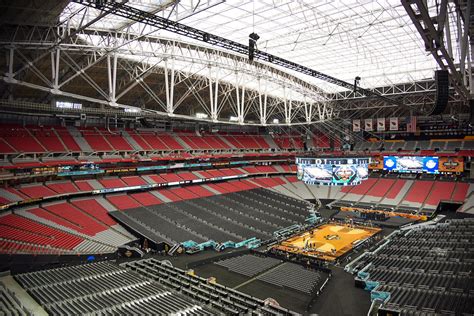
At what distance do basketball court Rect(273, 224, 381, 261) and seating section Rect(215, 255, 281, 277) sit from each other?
312 centimetres

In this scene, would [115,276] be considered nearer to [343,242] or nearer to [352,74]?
[343,242]

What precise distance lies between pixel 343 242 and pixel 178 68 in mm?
25530

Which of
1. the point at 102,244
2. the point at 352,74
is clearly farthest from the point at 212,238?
the point at 352,74

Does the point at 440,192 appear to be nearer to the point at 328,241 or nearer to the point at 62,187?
the point at 328,241

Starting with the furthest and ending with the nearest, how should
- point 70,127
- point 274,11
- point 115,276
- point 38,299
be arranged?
point 70,127
point 274,11
point 115,276
point 38,299

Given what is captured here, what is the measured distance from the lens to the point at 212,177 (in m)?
46.8

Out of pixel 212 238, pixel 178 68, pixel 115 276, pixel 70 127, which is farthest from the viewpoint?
pixel 70 127

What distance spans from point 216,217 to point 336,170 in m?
14.3

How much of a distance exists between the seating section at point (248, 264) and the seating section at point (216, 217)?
15.5ft

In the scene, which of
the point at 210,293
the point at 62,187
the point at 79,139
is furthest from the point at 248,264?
the point at 79,139

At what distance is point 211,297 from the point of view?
1650 cm

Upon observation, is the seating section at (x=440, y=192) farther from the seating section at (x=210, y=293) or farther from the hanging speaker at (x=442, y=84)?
the seating section at (x=210, y=293)

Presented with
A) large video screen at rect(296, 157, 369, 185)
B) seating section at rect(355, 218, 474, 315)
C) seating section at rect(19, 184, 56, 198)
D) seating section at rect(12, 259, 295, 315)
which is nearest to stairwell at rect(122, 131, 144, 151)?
seating section at rect(19, 184, 56, 198)

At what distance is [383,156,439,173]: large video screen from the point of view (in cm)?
4503
